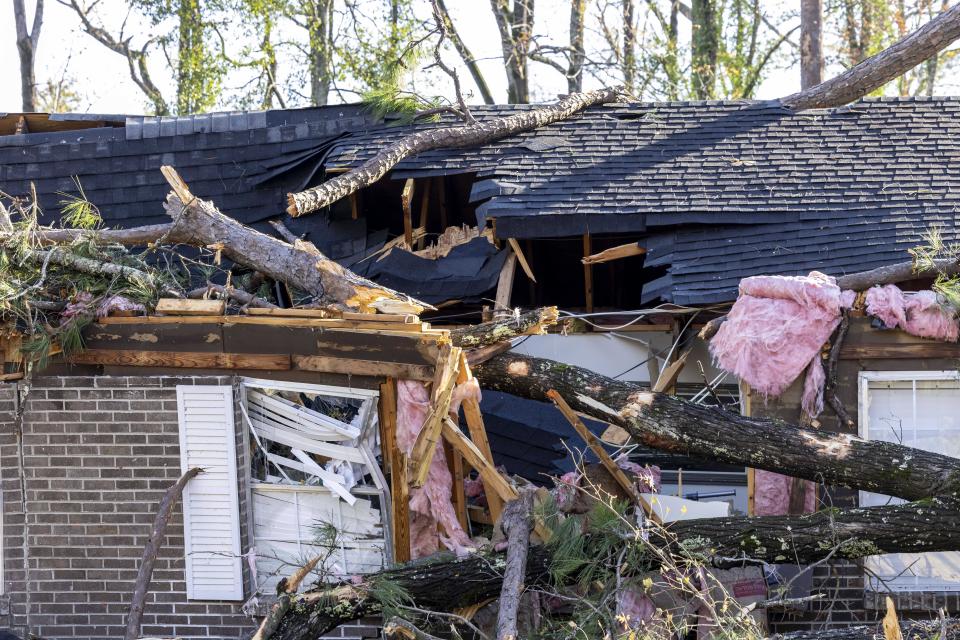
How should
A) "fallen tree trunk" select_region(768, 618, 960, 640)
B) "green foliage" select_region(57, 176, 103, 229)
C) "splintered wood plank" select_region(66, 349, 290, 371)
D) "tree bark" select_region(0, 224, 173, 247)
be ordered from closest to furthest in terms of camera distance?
"fallen tree trunk" select_region(768, 618, 960, 640), "splintered wood plank" select_region(66, 349, 290, 371), "tree bark" select_region(0, 224, 173, 247), "green foliage" select_region(57, 176, 103, 229)

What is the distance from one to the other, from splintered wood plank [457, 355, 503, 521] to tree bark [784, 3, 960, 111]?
689cm

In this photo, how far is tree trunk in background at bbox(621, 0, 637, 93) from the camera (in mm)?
25000

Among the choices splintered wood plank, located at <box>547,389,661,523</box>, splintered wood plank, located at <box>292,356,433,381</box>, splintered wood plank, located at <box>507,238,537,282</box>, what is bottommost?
splintered wood plank, located at <box>547,389,661,523</box>

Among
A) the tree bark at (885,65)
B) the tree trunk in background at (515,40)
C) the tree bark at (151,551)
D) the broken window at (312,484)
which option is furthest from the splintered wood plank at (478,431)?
the tree trunk in background at (515,40)

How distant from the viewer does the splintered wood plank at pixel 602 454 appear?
7.03m

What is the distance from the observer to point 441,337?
21.4 ft

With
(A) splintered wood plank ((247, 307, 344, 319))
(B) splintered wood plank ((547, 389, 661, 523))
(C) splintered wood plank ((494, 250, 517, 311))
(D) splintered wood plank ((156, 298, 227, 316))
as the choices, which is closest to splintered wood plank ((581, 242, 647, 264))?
(C) splintered wood plank ((494, 250, 517, 311))

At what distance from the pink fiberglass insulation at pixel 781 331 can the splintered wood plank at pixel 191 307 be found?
11.0ft

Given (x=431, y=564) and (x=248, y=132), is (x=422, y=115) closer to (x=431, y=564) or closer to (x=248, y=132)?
(x=248, y=132)

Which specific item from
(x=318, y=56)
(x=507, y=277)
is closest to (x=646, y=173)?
(x=507, y=277)

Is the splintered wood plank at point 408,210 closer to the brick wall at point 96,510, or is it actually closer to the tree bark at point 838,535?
the brick wall at point 96,510

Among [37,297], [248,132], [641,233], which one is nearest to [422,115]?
[248,132]

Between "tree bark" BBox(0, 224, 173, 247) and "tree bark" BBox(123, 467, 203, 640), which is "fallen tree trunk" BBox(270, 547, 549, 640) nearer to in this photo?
"tree bark" BBox(123, 467, 203, 640)

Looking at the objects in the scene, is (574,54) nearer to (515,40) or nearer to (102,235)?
(515,40)
